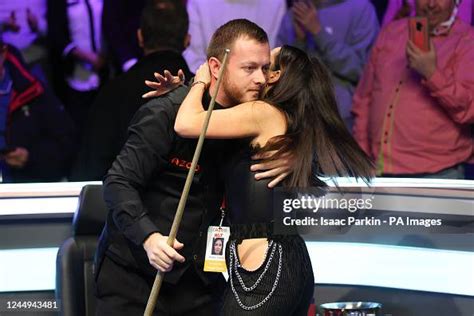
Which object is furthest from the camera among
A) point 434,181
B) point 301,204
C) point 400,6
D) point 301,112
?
point 400,6

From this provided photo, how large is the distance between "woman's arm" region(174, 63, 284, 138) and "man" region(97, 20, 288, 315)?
0.08 metres

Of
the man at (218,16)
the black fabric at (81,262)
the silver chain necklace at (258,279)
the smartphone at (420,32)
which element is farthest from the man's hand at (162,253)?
the man at (218,16)

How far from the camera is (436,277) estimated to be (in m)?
4.71

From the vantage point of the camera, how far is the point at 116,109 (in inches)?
200

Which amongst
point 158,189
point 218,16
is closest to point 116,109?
point 218,16

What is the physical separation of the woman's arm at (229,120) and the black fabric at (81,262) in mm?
1134

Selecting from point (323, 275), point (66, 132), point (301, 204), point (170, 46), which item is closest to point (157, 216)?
point (301, 204)

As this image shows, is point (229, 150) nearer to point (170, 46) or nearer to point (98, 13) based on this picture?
point (170, 46)

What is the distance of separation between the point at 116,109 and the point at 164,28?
467 millimetres

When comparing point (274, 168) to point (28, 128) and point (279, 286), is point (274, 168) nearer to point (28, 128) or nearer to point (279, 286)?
point (279, 286)

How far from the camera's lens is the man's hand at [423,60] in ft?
18.6

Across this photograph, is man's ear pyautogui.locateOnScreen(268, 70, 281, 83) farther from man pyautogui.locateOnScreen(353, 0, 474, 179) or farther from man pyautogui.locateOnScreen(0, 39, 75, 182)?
man pyautogui.locateOnScreen(0, 39, 75, 182)

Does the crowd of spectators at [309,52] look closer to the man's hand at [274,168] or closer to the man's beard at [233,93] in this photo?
the man's beard at [233,93]

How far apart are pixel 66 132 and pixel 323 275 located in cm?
210
